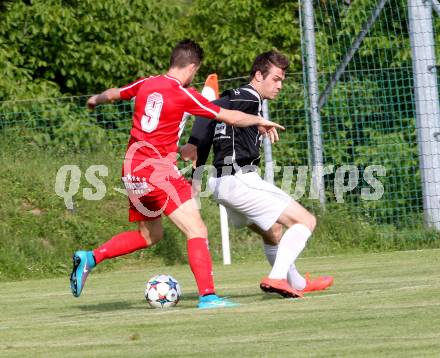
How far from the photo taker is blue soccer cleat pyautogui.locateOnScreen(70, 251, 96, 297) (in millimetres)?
9078

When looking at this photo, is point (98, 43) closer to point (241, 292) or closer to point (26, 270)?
point (26, 270)

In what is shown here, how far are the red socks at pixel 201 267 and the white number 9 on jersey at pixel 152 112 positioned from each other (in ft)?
2.97

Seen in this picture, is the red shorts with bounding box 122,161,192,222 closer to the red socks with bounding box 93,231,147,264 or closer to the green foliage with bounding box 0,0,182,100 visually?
the red socks with bounding box 93,231,147,264

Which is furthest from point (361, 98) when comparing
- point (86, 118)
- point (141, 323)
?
point (141, 323)

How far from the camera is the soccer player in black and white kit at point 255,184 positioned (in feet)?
29.7

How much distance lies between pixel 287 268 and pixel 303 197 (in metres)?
6.54

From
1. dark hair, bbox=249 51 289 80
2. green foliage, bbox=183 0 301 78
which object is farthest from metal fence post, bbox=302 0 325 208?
dark hair, bbox=249 51 289 80

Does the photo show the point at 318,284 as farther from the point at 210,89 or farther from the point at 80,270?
the point at 210,89

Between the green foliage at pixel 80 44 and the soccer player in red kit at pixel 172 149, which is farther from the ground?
the green foliage at pixel 80 44

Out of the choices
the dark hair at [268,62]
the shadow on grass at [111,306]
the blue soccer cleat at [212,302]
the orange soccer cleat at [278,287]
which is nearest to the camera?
the blue soccer cleat at [212,302]

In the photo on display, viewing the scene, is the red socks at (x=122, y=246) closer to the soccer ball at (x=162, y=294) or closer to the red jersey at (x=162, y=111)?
the soccer ball at (x=162, y=294)

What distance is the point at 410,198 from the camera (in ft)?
51.0

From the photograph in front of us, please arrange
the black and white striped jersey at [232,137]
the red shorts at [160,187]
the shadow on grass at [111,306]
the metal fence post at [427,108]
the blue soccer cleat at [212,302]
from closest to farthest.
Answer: the blue soccer cleat at [212,302]
the red shorts at [160,187]
the shadow on grass at [111,306]
the black and white striped jersey at [232,137]
the metal fence post at [427,108]

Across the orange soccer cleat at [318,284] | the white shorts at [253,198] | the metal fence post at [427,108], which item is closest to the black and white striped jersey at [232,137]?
the white shorts at [253,198]
